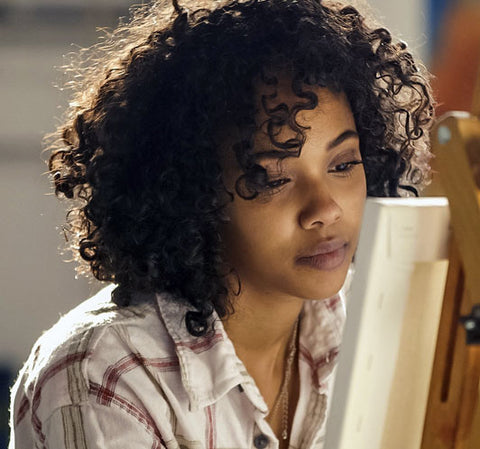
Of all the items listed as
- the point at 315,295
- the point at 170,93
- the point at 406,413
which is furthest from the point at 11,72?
the point at 406,413

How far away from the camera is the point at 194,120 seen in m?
1.09

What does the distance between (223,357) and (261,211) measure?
0.20 meters

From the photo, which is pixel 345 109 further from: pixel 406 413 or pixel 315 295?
pixel 406 413

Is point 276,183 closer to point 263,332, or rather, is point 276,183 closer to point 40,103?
point 263,332

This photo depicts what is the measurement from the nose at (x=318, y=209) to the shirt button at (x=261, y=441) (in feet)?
0.99

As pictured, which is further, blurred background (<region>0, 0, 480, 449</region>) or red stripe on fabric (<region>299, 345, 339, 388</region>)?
blurred background (<region>0, 0, 480, 449</region>)

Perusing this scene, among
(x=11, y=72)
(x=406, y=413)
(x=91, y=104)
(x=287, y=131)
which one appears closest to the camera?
(x=406, y=413)

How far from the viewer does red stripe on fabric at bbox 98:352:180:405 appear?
1.04 meters

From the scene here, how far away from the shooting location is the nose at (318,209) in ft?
3.35

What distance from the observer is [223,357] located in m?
1.13

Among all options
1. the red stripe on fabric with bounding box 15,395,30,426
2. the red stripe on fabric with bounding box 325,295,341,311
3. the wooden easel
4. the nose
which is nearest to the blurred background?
the red stripe on fabric with bounding box 325,295,341,311

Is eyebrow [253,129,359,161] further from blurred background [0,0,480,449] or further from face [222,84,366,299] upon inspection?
blurred background [0,0,480,449]

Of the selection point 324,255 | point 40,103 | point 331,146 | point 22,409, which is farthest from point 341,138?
point 40,103

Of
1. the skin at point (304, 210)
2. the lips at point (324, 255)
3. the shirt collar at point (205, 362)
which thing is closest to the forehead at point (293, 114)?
the skin at point (304, 210)
